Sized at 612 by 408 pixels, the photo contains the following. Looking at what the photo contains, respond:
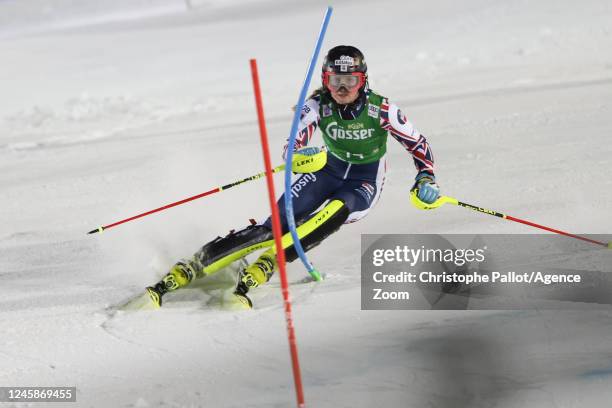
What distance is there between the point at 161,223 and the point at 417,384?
3543mm

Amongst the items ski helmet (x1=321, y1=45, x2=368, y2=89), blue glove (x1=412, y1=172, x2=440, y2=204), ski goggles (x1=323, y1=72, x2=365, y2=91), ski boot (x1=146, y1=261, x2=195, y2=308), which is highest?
ski helmet (x1=321, y1=45, x2=368, y2=89)

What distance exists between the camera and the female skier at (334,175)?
5.12 m

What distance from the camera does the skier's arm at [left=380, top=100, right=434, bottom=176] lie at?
545cm

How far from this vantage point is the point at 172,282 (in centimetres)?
502

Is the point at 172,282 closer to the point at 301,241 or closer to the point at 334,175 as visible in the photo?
the point at 301,241

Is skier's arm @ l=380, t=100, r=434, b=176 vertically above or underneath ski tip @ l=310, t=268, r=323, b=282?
above

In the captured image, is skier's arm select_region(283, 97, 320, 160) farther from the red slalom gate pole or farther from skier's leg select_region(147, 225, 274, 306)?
the red slalom gate pole

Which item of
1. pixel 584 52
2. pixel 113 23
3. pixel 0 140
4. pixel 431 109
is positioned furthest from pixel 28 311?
pixel 113 23

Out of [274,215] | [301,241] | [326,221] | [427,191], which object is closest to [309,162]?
[326,221]

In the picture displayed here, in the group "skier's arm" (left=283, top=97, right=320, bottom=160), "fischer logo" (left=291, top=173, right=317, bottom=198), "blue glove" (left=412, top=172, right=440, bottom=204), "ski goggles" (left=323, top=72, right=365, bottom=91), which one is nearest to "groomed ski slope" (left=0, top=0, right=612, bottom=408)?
"fischer logo" (left=291, top=173, right=317, bottom=198)

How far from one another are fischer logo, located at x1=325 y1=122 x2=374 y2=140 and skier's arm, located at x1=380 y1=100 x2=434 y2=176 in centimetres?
13

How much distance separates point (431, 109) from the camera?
1238 cm

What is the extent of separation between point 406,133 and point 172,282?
1.79 m

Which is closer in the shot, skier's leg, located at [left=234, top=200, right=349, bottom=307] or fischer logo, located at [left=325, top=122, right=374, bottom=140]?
skier's leg, located at [left=234, top=200, right=349, bottom=307]
